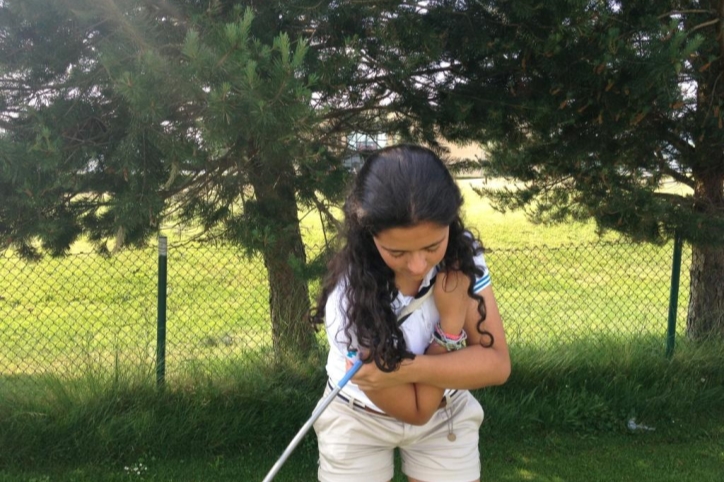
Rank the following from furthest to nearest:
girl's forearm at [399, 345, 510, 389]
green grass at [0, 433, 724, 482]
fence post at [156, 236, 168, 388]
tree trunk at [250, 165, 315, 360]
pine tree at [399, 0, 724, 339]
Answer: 1. fence post at [156, 236, 168, 388]
2. tree trunk at [250, 165, 315, 360]
3. green grass at [0, 433, 724, 482]
4. pine tree at [399, 0, 724, 339]
5. girl's forearm at [399, 345, 510, 389]

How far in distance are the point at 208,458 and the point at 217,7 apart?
2408mm

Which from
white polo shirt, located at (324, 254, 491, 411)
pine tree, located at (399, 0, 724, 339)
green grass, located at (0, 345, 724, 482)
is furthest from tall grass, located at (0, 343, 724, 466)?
white polo shirt, located at (324, 254, 491, 411)

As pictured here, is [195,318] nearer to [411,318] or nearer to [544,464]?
[544,464]

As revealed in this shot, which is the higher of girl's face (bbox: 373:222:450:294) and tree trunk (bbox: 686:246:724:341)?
girl's face (bbox: 373:222:450:294)

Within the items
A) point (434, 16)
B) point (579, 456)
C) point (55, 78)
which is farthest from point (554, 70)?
point (55, 78)

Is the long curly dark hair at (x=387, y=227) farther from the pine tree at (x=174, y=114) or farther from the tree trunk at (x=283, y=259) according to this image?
the tree trunk at (x=283, y=259)

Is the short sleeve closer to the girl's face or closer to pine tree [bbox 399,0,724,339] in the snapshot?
the girl's face

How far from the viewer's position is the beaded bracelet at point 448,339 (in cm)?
173

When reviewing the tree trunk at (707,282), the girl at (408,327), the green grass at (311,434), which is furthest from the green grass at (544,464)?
the girl at (408,327)

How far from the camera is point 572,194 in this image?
439 centimetres

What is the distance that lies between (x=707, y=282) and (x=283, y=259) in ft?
10.4

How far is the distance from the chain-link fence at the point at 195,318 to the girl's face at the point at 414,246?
7.14 feet

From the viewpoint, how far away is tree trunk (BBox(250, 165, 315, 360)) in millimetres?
3643

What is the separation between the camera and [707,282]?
4832 mm
